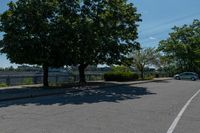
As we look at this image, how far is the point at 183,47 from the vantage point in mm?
78438

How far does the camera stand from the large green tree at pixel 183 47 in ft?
261

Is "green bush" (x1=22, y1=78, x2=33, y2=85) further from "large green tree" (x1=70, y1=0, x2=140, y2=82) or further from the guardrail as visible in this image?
"large green tree" (x1=70, y1=0, x2=140, y2=82)

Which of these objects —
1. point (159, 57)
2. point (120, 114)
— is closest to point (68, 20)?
point (120, 114)

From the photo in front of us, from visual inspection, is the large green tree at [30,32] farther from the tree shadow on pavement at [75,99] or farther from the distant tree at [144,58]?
the distant tree at [144,58]

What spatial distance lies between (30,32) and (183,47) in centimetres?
5741

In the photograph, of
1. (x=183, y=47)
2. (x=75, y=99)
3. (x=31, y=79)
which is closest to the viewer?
(x=75, y=99)

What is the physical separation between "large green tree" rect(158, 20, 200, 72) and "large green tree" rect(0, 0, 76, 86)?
184ft

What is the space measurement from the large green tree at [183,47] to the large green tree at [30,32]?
5607 centimetres

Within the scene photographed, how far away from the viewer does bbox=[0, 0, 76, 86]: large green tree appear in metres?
25.8

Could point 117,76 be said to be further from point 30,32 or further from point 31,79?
point 30,32

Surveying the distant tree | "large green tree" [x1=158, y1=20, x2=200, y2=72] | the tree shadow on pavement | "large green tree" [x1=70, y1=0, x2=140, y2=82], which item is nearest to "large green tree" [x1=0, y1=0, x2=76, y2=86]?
"large green tree" [x1=70, y1=0, x2=140, y2=82]

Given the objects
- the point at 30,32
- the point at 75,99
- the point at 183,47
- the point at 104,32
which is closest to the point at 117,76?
the point at 104,32

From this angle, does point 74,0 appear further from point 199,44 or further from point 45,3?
point 199,44

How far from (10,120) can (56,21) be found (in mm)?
17140
